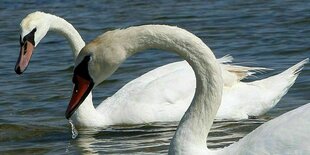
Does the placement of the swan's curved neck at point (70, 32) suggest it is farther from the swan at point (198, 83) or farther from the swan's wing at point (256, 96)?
the swan at point (198, 83)

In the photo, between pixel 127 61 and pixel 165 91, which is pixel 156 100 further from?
pixel 127 61

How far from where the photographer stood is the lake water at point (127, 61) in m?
10.0

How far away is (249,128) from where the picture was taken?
33.8ft

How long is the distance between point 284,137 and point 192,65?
84 centimetres

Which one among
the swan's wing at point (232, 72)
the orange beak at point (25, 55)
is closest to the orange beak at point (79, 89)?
the orange beak at point (25, 55)

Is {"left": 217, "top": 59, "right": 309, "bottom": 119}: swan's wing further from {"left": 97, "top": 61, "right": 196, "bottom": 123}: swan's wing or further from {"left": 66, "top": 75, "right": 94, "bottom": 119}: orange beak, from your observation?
{"left": 66, "top": 75, "right": 94, "bottom": 119}: orange beak

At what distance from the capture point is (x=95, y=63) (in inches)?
286

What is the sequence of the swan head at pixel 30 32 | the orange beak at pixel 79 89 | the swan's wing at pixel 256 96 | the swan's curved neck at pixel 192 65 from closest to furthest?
the swan's curved neck at pixel 192 65 → the orange beak at pixel 79 89 → the swan's wing at pixel 256 96 → the swan head at pixel 30 32

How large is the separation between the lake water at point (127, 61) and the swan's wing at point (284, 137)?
230cm

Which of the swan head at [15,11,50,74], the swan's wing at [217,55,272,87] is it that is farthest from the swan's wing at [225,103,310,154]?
the swan head at [15,11,50,74]

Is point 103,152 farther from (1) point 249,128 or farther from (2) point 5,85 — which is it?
(2) point 5,85

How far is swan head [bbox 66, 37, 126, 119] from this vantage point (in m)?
7.14

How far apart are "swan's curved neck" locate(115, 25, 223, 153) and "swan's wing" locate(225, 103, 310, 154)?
36cm

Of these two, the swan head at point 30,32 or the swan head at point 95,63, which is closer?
the swan head at point 95,63
